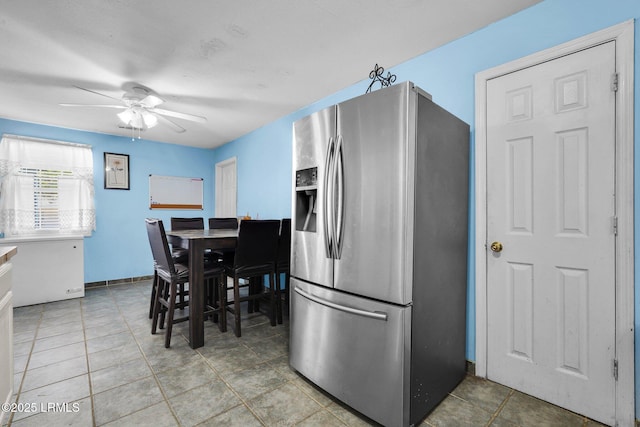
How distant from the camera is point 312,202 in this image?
202 cm

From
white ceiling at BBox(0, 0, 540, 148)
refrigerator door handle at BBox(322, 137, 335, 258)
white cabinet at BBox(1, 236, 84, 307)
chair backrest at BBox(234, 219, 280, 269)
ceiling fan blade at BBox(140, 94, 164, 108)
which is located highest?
white ceiling at BBox(0, 0, 540, 148)

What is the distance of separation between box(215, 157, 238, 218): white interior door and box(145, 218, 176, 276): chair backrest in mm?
2449

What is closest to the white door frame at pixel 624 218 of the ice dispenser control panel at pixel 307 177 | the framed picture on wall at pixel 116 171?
the ice dispenser control panel at pixel 307 177

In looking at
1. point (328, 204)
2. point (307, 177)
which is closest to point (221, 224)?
point (307, 177)

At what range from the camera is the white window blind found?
385cm

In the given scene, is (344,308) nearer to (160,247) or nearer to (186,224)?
(160,247)

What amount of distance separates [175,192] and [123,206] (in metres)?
0.85

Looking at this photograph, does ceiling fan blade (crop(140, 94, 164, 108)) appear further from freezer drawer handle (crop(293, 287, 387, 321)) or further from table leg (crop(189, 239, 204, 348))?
freezer drawer handle (crop(293, 287, 387, 321))

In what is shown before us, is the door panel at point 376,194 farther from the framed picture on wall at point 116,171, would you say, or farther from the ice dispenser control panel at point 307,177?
the framed picture on wall at point 116,171

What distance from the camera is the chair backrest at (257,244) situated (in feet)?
8.91

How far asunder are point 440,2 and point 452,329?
2.03 m

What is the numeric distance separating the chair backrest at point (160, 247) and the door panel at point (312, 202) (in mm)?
1243

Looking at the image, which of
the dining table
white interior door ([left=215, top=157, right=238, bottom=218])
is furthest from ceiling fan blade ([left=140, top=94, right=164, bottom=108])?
white interior door ([left=215, top=157, right=238, bottom=218])

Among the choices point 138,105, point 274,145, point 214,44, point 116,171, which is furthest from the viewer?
point 116,171
